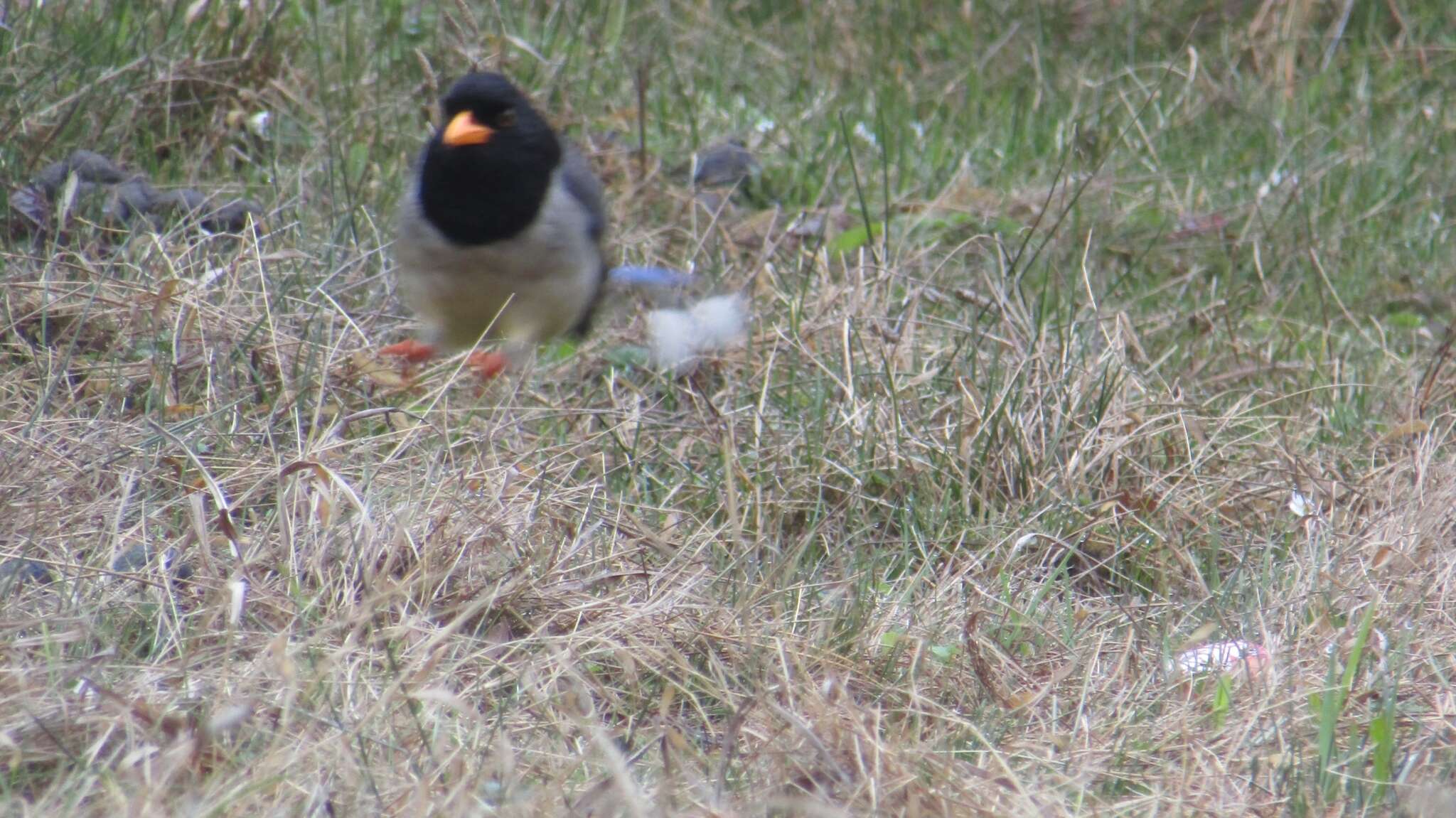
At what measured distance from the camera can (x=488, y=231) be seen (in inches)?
136

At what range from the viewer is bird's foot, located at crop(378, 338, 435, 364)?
3.47 m

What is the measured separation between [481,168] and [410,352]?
0.44 metres

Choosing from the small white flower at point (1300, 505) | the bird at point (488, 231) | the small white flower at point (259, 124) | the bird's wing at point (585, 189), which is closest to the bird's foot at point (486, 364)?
the bird at point (488, 231)

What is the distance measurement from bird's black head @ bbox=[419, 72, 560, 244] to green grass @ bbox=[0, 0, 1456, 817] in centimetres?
30

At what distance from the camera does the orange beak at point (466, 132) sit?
11.2ft

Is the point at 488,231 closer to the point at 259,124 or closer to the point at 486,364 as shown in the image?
the point at 486,364

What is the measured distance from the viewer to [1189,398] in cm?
362

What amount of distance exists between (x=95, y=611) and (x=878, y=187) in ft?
10.5

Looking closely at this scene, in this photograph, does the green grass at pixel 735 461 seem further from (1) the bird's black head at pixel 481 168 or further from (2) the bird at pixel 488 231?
(1) the bird's black head at pixel 481 168

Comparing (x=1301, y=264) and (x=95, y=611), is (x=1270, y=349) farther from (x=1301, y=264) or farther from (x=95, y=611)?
(x=95, y=611)

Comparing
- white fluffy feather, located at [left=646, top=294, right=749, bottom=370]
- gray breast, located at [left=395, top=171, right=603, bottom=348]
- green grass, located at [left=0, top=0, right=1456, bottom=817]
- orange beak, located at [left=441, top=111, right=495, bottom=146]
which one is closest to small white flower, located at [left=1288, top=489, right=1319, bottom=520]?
green grass, located at [left=0, top=0, right=1456, bottom=817]

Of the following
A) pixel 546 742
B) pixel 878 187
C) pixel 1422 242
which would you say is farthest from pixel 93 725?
pixel 1422 242

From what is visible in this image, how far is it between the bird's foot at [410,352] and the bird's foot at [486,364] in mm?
113

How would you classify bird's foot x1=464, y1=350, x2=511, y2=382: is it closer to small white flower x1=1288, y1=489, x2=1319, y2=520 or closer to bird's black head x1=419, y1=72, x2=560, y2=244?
bird's black head x1=419, y1=72, x2=560, y2=244
